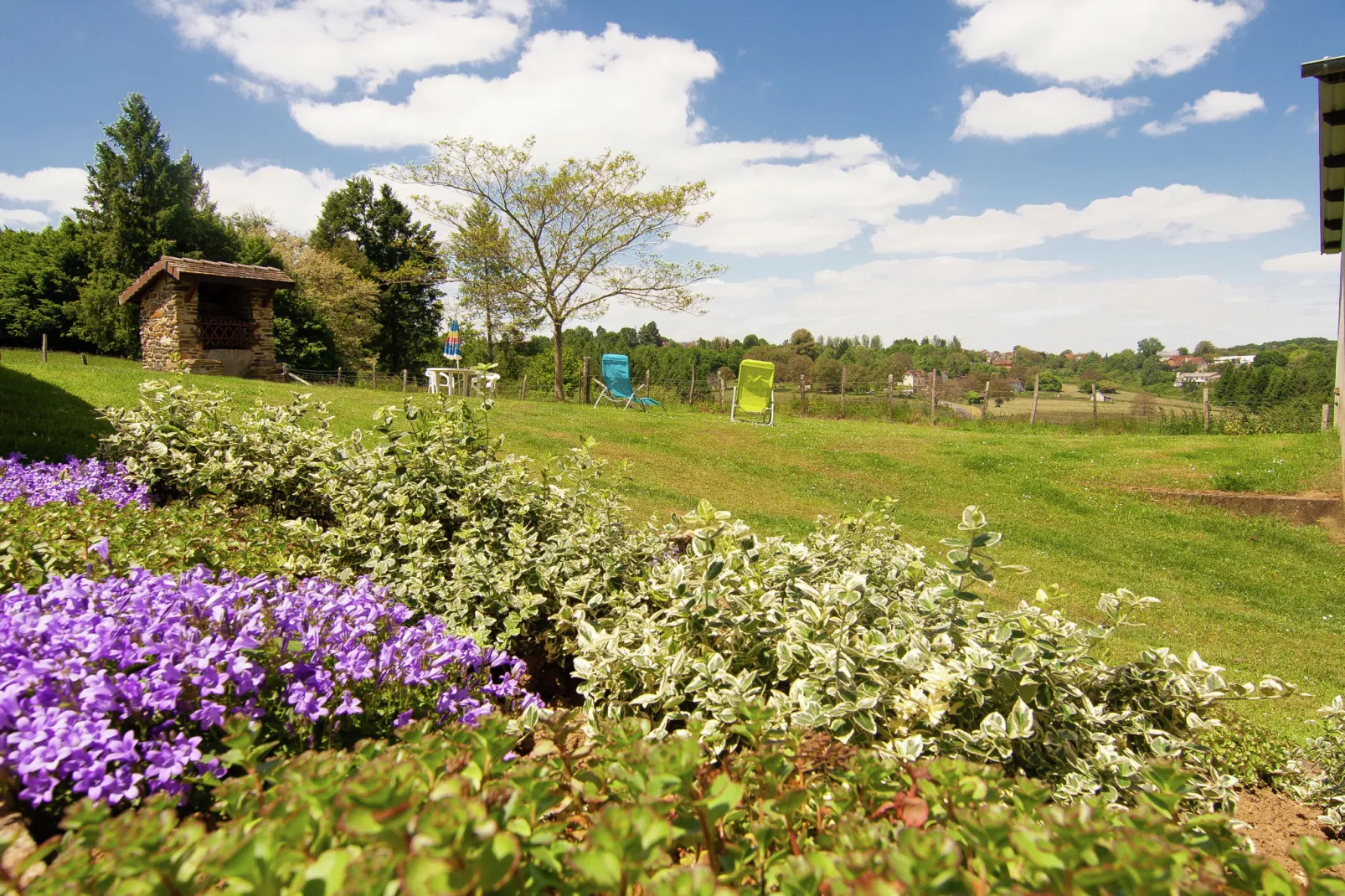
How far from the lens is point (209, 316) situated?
19.5 metres

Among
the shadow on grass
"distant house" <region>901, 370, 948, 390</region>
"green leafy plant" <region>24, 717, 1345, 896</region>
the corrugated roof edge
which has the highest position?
the corrugated roof edge

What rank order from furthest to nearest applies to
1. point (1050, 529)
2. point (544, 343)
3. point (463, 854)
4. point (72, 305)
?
Answer: point (544, 343), point (72, 305), point (1050, 529), point (463, 854)

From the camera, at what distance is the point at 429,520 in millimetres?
3119

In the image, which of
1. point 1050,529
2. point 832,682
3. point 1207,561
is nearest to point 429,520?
point 832,682

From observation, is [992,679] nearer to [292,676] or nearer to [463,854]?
[463,854]

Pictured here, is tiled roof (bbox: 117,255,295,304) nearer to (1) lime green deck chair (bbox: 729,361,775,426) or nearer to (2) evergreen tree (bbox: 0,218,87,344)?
(2) evergreen tree (bbox: 0,218,87,344)

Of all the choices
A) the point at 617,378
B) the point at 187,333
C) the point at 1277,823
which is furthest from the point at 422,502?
the point at 187,333

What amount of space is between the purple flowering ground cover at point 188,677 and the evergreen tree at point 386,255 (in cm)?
3759

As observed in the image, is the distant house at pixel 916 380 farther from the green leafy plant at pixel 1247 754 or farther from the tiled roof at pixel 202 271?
the green leafy plant at pixel 1247 754

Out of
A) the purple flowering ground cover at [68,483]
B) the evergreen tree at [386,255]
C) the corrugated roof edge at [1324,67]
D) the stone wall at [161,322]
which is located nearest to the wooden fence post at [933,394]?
the corrugated roof edge at [1324,67]

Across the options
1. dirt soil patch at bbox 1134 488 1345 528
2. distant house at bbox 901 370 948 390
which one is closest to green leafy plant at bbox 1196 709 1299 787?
dirt soil patch at bbox 1134 488 1345 528

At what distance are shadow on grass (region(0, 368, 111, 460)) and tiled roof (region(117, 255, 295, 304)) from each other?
11943 millimetres

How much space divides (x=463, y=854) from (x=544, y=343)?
54.2m

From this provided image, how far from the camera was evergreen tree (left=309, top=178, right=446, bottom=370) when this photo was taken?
3828 cm
